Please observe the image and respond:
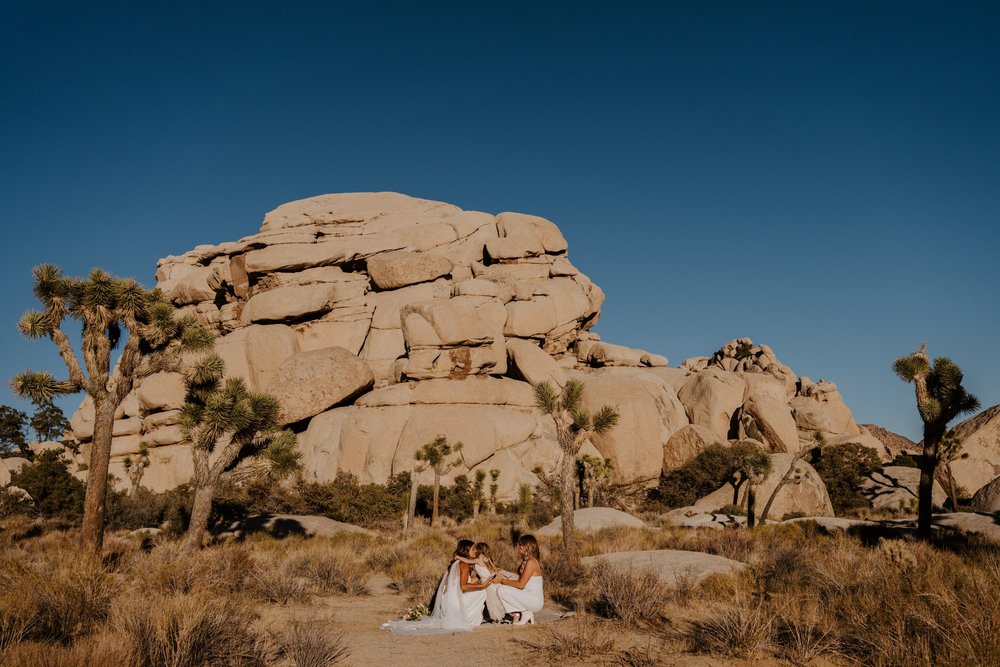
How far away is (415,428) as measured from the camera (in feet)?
131

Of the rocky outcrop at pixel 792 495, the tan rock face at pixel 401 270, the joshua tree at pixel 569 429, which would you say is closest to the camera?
the joshua tree at pixel 569 429

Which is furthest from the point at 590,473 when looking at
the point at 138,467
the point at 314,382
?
the point at 138,467

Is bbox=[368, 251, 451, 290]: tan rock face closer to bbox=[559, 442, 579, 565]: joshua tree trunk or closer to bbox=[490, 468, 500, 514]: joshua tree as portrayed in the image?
bbox=[490, 468, 500, 514]: joshua tree

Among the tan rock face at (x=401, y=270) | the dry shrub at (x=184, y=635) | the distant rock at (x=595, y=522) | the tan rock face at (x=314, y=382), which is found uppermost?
the tan rock face at (x=401, y=270)

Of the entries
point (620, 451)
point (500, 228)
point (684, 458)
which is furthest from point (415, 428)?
point (500, 228)

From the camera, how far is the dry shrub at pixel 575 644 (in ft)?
21.9

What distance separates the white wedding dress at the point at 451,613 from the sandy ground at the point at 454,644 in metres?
0.15

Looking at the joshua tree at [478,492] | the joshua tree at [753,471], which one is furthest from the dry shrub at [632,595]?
the joshua tree at [478,492]

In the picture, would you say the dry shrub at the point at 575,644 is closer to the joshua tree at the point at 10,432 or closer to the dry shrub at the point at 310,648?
the dry shrub at the point at 310,648

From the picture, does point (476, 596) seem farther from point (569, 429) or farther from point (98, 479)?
point (98, 479)

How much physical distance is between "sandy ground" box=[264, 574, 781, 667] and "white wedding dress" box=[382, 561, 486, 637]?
0.15 metres

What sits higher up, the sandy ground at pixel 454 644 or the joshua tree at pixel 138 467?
the joshua tree at pixel 138 467

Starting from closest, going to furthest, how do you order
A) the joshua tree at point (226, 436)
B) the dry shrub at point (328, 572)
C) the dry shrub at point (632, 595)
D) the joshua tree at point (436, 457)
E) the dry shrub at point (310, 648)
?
the dry shrub at point (310, 648)
the dry shrub at point (632, 595)
the dry shrub at point (328, 572)
the joshua tree at point (226, 436)
the joshua tree at point (436, 457)

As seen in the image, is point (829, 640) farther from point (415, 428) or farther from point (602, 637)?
point (415, 428)
